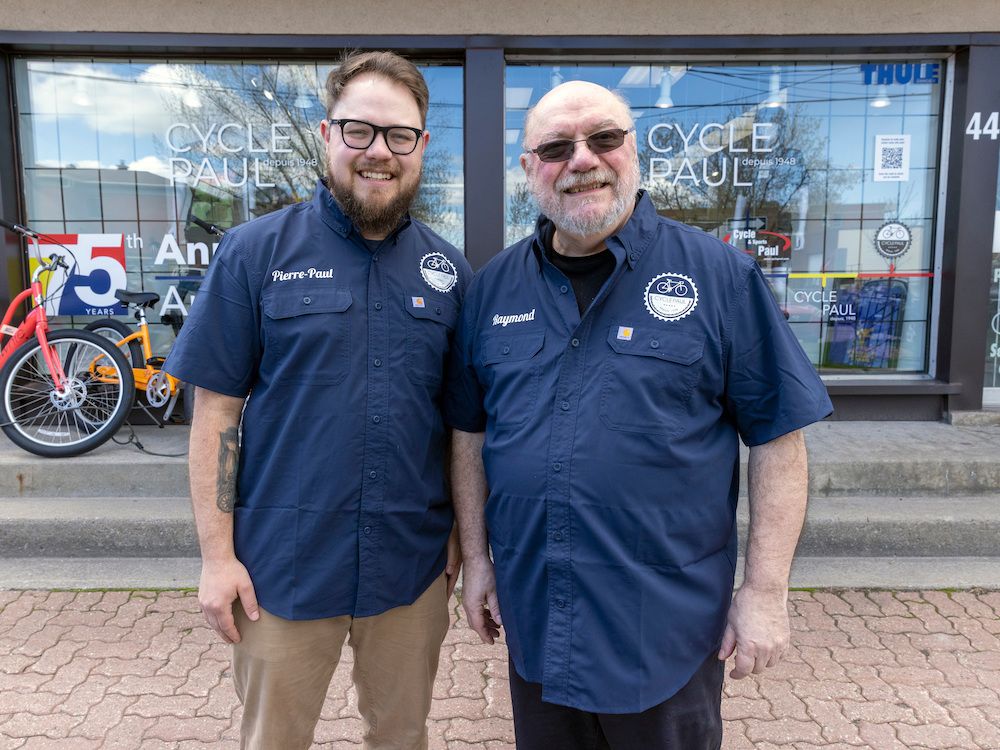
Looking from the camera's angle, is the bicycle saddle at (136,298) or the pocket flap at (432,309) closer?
the pocket flap at (432,309)

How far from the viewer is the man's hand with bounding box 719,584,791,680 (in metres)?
1.73

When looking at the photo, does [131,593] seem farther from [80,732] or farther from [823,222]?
[823,222]

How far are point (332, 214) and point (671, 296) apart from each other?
0.93 meters

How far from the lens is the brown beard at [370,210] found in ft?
6.23

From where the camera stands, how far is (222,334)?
1.83 meters

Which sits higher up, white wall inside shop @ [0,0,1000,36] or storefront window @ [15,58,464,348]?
white wall inside shop @ [0,0,1000,36]

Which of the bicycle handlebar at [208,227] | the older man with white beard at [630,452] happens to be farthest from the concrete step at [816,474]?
the older man with white beard at [630,452]

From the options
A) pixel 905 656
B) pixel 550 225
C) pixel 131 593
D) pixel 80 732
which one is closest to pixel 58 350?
pixel 131 593

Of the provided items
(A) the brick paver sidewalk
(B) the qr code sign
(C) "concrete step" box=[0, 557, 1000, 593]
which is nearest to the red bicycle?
(C) "concrete step" box=[0, 557, 1000, 593]

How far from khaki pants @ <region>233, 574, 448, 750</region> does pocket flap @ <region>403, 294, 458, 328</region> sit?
77cm

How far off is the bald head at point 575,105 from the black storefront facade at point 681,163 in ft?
12.1

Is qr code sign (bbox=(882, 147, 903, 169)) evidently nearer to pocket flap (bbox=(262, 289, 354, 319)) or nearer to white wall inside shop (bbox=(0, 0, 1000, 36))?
white wall inside shop (bbox=(0, 0, 1000, 36))

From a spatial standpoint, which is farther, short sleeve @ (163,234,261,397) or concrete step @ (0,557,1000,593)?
concrete step @ (0,557,1000,593)

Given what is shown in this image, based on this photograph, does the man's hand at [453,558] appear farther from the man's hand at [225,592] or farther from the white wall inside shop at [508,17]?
the white wall inside shop at [508,17]
